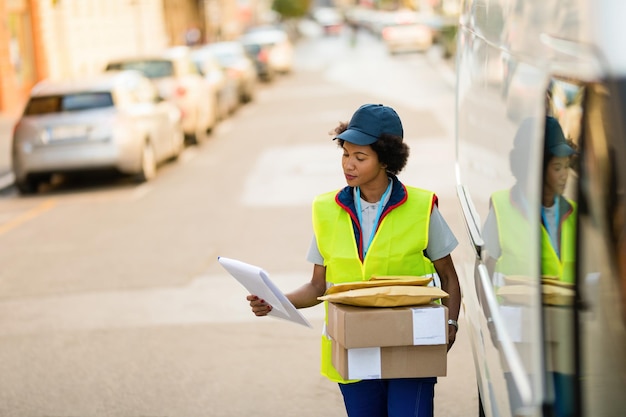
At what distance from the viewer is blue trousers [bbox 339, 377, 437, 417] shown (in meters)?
3.73

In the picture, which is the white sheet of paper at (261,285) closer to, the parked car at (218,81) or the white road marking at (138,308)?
the white road marking at (138,308)

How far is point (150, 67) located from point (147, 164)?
4578 millimetres

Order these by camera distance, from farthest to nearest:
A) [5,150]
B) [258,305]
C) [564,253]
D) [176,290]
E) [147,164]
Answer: [5,150] → [147,164] → [176,290] → [258,305] → [564,253]

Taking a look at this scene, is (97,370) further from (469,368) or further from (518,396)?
(518,396)

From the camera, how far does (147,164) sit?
15664 mm

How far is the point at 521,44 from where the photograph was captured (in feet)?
9.72

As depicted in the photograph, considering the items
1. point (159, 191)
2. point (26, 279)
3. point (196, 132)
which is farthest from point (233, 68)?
point (26, 279)

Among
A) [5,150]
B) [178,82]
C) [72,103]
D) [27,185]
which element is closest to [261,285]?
[72,103]

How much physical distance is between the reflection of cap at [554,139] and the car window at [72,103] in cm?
1306

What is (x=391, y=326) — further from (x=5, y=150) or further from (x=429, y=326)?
(x=5, y=150)

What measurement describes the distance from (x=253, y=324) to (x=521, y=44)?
503cm

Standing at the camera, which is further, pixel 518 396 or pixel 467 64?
pixel 467 64

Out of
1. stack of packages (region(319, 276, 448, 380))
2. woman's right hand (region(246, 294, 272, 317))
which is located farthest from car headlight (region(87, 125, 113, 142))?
stack of packages (region(319, 276, 448, 380))

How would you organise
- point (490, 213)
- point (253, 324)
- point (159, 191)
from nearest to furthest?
1. point (490, 213)
2. point (253, 324)
3. point (159, 191)
